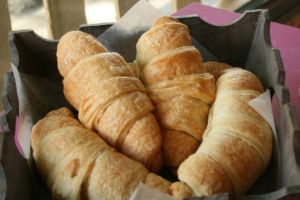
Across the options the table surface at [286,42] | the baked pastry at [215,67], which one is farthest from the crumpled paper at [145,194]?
the table surface at [286,42]

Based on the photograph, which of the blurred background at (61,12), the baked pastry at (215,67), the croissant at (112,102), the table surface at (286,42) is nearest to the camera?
the croissant at (112,102)

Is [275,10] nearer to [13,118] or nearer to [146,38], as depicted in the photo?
[146,38]

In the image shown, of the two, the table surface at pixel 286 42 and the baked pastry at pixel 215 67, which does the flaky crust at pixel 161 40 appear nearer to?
the baked pastry at pixel 215 67

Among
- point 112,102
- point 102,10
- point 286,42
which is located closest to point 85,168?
point 112,102

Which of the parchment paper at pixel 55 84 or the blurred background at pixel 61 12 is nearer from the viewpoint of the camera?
the parchment paper at pixel 55 84

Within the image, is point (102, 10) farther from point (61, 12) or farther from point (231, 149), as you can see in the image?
point (231, 149)

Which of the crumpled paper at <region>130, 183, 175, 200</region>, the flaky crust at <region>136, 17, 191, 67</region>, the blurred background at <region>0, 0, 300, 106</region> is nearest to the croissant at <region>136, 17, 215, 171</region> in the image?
the flaky crust at <region>136, 17, 191, 67</region>

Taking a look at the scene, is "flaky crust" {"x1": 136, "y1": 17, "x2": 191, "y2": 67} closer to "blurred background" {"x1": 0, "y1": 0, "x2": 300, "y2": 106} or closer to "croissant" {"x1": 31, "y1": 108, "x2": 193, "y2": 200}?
"croissant" {"x1": 31, "y1": 108, "x2": 193, "y2": 200}
